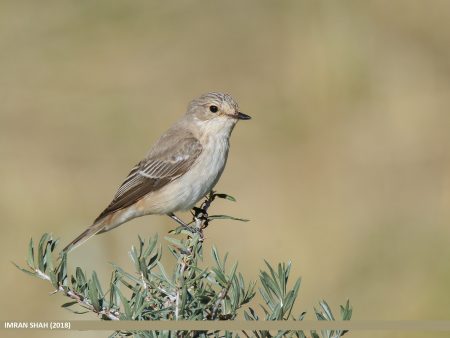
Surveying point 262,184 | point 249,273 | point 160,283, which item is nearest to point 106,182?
point 262,184

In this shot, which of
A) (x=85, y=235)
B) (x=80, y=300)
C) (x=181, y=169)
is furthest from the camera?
(x=181, y=169)

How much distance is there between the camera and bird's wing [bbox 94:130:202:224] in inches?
222

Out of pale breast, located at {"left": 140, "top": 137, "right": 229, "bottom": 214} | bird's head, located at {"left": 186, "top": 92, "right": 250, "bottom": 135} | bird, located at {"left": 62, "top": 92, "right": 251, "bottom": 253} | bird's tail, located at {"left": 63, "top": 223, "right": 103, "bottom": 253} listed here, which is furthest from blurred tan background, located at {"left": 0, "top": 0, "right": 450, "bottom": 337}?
bird's head, located at {"left": 186, "top": 92, "right": 250, "bottom": 135}

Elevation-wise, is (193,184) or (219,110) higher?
(219,110)

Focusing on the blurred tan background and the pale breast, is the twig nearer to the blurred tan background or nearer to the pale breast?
the blurred tan background

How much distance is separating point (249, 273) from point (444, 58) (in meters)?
3.98

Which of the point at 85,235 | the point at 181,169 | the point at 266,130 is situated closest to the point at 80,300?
the point at 85,235

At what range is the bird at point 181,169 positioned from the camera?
5.47m

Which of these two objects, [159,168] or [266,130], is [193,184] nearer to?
[159,168]

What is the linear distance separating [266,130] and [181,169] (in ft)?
11.8

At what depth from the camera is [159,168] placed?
5719mm

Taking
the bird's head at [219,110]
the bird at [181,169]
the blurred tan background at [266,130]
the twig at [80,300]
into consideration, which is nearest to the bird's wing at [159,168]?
the bird at [181,169]

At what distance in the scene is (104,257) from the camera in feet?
19.6

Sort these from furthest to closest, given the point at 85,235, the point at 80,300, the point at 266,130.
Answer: the point at 266,130
the point at 85,235
the point at 80,300
